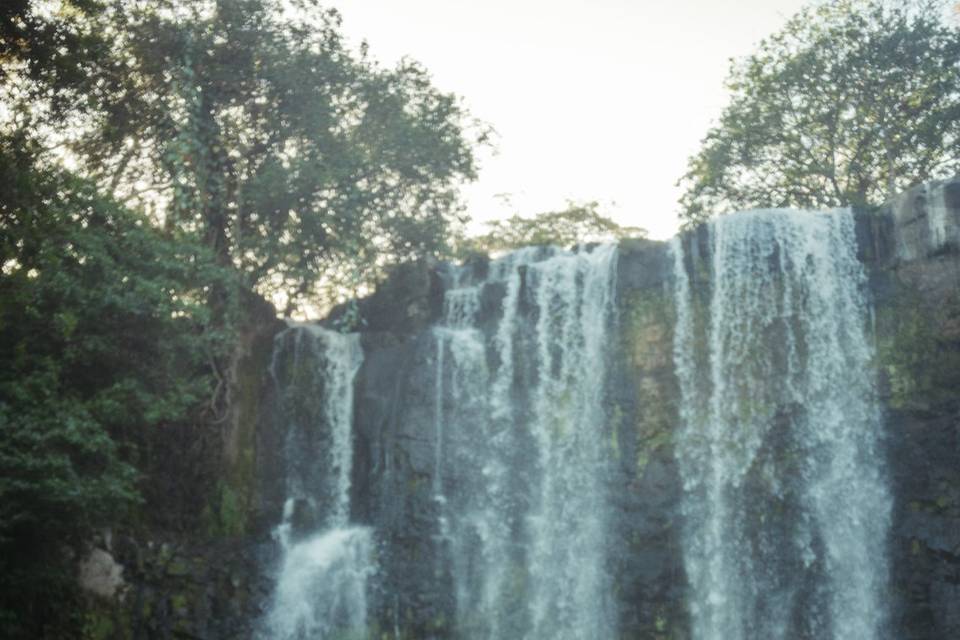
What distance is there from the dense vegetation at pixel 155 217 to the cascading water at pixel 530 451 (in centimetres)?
344

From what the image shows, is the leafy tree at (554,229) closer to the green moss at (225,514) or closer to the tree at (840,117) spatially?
the tree at (840,117)

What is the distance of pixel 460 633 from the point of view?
688 inches

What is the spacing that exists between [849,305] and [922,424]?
2.73 meters

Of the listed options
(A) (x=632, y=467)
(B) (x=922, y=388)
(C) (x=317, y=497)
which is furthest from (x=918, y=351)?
(C) (x=317, y=497)

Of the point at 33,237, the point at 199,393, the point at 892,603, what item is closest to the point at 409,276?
the point at 199,393

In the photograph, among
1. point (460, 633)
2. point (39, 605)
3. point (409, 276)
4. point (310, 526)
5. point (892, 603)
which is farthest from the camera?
point (409, 276)

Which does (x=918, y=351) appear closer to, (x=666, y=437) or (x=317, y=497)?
(x=666, y=437)

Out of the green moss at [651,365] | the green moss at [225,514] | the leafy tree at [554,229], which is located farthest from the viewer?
the leafy tree at [554,229]

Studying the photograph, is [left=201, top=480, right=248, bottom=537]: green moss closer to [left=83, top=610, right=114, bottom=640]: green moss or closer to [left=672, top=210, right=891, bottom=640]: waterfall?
[left=83, top=610, right=114, bottom=640]: green moss

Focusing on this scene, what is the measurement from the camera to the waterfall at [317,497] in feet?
57.8

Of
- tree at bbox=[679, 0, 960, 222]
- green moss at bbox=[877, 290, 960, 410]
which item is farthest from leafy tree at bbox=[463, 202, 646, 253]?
green moss at bbox=[877, 290, 960, 410]

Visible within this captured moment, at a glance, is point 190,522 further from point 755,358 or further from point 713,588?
point 755,358

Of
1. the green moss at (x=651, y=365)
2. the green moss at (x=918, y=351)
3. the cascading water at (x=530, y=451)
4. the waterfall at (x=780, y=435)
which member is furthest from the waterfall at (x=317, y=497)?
the green moss at (x=918, y=351)

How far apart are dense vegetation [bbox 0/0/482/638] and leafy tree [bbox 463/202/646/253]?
10.6 metres
